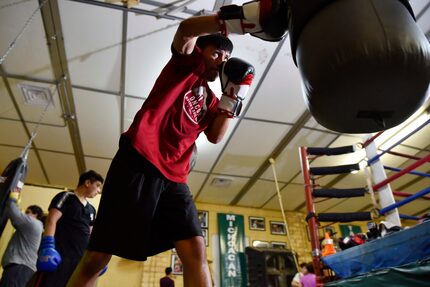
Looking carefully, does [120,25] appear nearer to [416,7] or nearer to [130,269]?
[416,7]

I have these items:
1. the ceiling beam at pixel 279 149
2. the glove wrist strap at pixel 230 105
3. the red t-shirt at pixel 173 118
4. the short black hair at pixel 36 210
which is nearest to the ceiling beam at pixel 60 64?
the short black hair at pixel 36 210

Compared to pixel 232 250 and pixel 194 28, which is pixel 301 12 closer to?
pixel 194 28

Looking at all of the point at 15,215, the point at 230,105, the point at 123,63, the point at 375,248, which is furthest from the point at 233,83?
the point at 15,215

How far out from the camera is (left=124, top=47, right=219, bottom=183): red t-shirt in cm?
112

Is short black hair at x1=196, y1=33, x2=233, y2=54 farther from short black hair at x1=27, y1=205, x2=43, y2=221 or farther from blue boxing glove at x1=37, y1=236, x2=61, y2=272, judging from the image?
short black hair at x1=27, y1=205, x2=43, y2=221

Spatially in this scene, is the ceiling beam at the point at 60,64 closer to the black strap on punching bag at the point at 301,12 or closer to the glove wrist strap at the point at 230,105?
the glove wrist strap at the point at 230,105

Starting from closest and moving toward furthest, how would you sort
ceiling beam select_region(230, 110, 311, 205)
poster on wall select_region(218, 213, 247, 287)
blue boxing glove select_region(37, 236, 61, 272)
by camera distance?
blue boxing glove select_region(37, 236, 61, 272) → ceiling beam select_region(230, 110, 311, 205) → poster on wall select_region(218, 213, 247, 287)

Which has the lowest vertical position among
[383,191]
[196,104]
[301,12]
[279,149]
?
[301,12]

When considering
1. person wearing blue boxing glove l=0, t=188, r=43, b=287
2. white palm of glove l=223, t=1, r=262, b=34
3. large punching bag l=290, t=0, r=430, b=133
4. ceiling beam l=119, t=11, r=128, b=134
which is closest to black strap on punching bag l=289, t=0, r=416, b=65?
large punching bag l=290, t=0, r=430, b=133

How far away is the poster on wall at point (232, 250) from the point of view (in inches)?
218

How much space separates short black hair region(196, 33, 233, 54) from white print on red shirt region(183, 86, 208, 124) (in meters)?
0.18

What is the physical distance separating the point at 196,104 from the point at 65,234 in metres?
1.61

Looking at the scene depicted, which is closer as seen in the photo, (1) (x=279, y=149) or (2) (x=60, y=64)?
(2) (x=60, y=64)

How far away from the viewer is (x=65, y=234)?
2.25m
